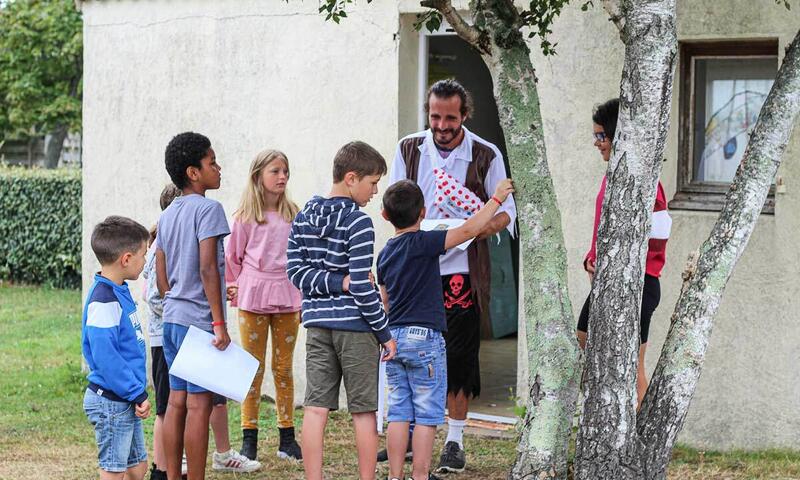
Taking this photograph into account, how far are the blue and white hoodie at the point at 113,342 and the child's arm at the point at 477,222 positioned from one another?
5.23 feet

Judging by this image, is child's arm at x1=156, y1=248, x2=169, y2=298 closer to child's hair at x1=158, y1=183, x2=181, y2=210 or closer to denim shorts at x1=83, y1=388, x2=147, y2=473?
child's hair at x1=158, y1=183, x2=181, y2=210

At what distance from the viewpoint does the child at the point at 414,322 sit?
5.99 metres

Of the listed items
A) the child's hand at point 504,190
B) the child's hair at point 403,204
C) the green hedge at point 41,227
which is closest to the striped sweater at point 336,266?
the child's hair at point 403,204

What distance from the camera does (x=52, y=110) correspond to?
21562 mm

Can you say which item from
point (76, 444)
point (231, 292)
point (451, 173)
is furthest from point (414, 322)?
point (76, 444)

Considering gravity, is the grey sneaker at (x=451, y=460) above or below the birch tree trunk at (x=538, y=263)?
below

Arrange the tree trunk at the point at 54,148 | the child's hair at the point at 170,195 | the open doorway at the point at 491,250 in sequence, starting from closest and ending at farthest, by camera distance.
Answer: the child's hair at the point at 170,195
the open doorway at the point at 491,250
the tree trunk at the point at 54,148

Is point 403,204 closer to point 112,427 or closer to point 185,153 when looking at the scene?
point 185,153

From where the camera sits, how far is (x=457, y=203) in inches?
265

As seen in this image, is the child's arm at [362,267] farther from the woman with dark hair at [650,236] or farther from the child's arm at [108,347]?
the woman with dark hair at [650,236]

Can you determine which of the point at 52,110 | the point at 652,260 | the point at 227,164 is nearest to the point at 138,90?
the point at 227,164

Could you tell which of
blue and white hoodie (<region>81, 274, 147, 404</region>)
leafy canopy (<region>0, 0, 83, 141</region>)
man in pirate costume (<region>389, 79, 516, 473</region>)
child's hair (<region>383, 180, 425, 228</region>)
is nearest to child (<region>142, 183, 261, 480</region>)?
blue and white hoodie (<region>81, 274, 147, 404</region>)

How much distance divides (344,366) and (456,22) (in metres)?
1.70

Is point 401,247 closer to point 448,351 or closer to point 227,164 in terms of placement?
point 448,351
